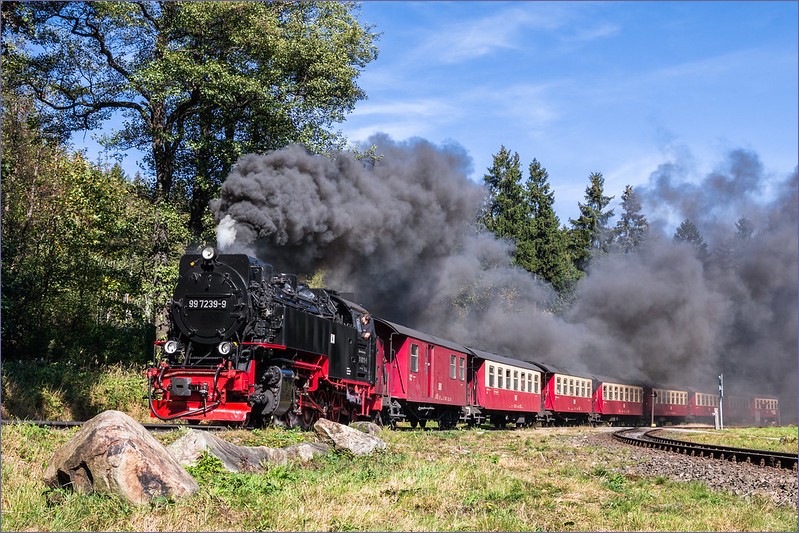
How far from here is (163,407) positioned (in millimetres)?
16047

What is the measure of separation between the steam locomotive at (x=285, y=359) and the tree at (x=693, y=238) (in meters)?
25.4

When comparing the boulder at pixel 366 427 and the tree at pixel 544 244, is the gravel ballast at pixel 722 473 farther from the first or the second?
the tree at pixel 544 244

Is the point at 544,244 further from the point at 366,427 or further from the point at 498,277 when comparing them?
the point at 366,427

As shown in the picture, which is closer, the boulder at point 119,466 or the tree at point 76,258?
the boulder at point 119,466

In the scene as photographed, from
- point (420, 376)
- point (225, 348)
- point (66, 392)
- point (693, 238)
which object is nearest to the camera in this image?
point (225, 348)

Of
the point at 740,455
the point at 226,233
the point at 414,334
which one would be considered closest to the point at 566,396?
the point at 414,334

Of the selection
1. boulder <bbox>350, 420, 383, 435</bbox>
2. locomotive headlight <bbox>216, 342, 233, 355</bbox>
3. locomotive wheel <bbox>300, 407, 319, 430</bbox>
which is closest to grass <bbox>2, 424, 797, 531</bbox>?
locomotive headlight <bbox>216, 342, 233, 355</bbox>

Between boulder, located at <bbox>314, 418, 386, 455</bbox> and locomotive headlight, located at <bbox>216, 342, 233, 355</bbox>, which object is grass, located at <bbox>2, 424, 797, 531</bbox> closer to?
boulder, located at <bbox>314, 418, 386, 455</bbox>

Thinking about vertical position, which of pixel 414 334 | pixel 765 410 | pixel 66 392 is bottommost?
pixel 765 410

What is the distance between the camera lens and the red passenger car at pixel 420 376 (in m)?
22.2

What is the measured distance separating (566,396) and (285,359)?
2025cm

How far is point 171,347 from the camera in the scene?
1623 centimetres

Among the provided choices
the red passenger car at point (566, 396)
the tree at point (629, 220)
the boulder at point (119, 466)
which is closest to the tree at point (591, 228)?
the tree at point (629, 220)

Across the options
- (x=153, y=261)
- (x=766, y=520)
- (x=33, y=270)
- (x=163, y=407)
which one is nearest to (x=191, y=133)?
(x=153, y=261)
